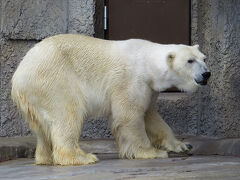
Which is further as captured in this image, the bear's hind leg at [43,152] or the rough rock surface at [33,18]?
the rough rock surface at [33,18]

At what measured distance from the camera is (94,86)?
4.97 metres

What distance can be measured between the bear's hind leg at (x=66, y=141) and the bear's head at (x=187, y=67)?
923 millimetres

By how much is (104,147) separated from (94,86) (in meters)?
1.01

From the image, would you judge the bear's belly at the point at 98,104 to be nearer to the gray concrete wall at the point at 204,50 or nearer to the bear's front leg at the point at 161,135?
the bear's front leg at the point at 161,135

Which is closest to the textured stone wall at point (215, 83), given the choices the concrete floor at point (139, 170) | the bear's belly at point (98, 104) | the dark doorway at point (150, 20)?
the dark doorway at point (150, 20)

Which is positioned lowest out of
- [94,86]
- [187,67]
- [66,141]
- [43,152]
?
[43,152]

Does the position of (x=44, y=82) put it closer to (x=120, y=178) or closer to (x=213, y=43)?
(x=120, y=178)

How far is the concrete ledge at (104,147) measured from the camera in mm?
5312

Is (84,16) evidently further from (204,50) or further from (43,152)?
(43,152)

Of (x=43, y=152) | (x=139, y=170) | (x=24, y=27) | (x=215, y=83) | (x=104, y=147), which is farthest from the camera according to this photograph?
(x=215, y=83)

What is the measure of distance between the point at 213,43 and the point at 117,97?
1.50m

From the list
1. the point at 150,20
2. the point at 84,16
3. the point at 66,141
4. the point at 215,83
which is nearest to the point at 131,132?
the point at 66,141

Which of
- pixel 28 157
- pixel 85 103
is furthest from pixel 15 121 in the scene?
pixel 85 103

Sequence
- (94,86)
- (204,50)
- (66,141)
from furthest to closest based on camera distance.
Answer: (204,50), (94,86), (66,141)
